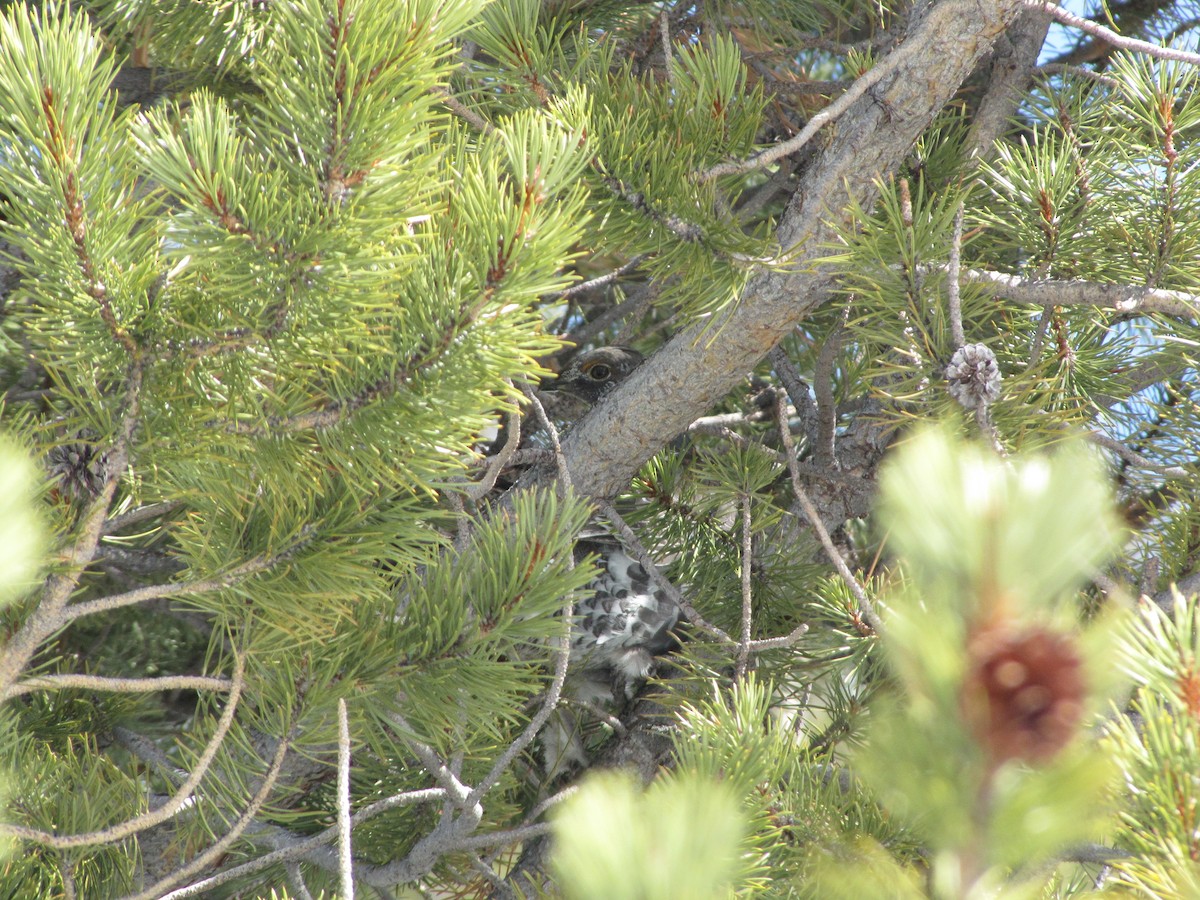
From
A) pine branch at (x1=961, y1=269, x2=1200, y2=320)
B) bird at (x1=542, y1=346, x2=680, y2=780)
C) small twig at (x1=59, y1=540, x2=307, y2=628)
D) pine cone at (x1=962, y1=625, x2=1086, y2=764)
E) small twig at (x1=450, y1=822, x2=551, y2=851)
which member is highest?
pine cone at (x1=962, y1=625, x2=1086, y2=764)

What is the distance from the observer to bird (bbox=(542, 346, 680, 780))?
6.72ft

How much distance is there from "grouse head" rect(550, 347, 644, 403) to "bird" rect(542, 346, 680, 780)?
1.28 feet

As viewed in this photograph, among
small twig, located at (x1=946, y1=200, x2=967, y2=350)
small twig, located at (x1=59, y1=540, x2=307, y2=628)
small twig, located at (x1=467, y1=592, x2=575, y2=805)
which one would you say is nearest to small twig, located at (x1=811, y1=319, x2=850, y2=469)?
small twig, located at (x1=946, y1=200, x2=967, y2=350)

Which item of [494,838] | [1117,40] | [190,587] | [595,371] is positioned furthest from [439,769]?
[595,371]

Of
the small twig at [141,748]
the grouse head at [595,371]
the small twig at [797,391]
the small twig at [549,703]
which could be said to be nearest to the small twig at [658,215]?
the small twig at [549,703]

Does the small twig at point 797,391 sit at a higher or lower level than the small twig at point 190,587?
lower

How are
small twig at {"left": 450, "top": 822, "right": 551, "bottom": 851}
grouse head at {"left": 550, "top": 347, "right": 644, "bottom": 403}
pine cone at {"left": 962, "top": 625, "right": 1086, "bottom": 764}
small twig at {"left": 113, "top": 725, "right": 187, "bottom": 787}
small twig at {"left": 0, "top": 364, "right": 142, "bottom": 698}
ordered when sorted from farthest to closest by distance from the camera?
grouse head at {"left": 550, "top": 347, "right": 644, "bottom": 403} → small twig at {"left": 113, "top": 725, "right": 187, "bottom": 787} → small twig at {"left": 450, "top": 822, "right": 551, "bottom": 851} → small twig at {"left": 0, "top": 364, "right": 142, "bottom": 698} → pine cone at {"left": 962, "top": 625, "right": 1086, "bottom": 764}

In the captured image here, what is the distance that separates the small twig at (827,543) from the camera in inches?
46.1

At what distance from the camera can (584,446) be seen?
1660 millimetres

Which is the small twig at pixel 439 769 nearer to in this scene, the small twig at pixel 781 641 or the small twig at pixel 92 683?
the small twig at pixel 92 683

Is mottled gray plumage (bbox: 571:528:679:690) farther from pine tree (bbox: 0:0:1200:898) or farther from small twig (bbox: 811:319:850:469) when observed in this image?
small twig (bbox: 811:319:850:469)

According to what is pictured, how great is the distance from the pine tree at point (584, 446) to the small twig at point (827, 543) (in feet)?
0.04

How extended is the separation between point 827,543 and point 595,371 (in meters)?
1.33

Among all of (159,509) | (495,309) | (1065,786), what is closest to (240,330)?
(495,309)
